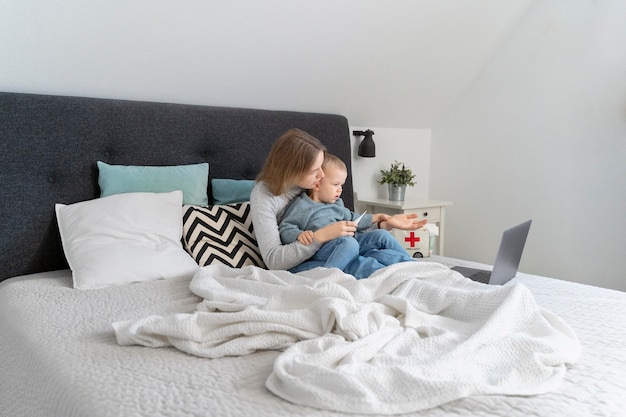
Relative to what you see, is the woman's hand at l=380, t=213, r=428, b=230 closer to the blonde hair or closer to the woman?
the woman

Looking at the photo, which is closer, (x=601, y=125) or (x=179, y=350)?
(x=179, y=350)

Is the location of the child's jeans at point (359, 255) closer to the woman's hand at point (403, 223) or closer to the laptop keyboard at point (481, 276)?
the woman's hand at point (403, 223)

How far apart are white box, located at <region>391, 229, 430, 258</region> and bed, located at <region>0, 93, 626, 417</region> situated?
0.30m

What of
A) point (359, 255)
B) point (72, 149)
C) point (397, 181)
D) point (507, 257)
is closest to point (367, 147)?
point (397, 181)

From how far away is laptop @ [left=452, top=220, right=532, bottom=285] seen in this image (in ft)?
5.40

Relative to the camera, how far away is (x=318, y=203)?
2.04 metres

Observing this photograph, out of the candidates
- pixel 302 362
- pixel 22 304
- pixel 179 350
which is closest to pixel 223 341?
pixel 179 350

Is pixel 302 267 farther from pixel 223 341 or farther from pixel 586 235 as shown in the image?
pixel 586 235

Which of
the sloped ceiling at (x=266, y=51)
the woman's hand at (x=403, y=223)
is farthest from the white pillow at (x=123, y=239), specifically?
the woman's hand at (x=403, y=223)

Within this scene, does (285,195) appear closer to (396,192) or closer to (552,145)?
(396,192)

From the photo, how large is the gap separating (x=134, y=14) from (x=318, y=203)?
978 millimetres

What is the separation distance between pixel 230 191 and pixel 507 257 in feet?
3.77

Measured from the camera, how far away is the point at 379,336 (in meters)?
1.16

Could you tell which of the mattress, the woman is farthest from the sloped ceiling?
the mattress
